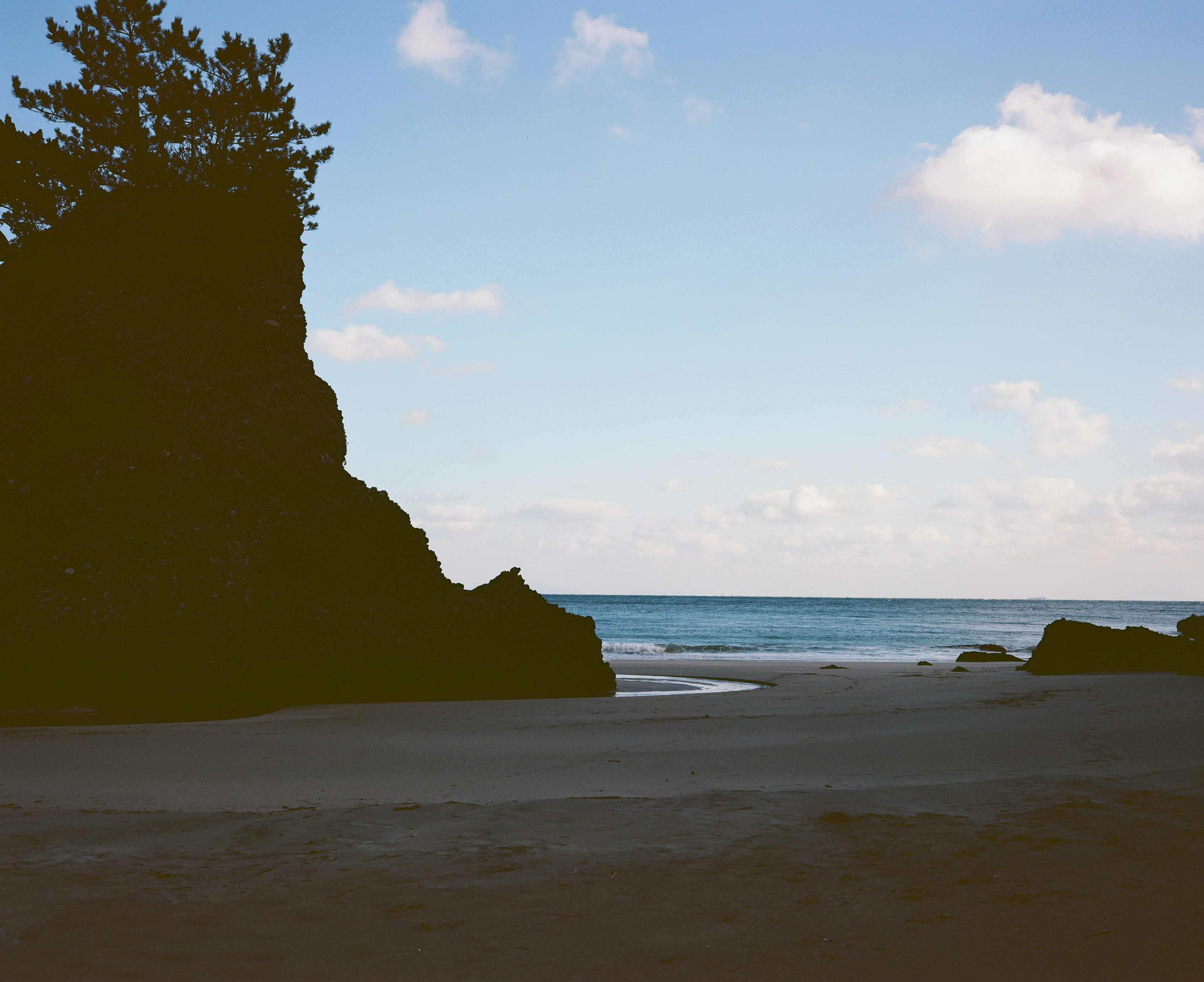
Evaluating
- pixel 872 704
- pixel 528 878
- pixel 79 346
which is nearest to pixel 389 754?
pixel 528 878

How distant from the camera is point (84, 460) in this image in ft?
40.2

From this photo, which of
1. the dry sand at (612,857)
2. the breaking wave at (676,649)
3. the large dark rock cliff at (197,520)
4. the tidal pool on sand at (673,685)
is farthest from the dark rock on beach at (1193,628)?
the breaking wave at (676,649)

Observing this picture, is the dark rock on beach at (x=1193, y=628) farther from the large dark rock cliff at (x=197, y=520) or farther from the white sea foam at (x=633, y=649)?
the white sea foam at (x=633, y=649)

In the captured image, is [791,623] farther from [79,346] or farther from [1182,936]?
[1182,936]

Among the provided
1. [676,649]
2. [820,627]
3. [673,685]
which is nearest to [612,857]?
[673,685]

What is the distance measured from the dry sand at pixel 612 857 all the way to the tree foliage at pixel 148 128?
1211 centimetres

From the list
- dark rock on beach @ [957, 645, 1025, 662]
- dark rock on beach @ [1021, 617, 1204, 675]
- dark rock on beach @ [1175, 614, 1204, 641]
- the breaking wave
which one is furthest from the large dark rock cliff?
the breaking wave

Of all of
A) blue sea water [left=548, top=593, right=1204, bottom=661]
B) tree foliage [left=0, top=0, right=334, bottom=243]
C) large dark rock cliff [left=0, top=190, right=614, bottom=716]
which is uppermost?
tree foliage [left=0, top=0, right=334, bottom=243]

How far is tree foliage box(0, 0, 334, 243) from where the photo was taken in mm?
15914

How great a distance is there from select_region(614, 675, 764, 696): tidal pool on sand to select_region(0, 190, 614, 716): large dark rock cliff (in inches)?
33.0

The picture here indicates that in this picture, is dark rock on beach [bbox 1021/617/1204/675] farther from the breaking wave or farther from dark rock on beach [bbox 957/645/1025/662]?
the breaking wave

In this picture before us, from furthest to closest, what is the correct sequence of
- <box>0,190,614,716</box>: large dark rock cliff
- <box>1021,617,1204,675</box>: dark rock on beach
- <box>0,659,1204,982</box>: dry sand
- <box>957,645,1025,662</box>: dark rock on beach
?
<box>957,645,1025,662</box>: dark rock on beach
<box>1021,617,1204,675</box>: dark rock on beach
<box>0,190,614,716</box>: large dark rock cliff
<box>0,659,1204,982</box>: dry sand

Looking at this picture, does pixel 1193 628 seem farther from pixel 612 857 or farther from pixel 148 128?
pixel 148 128

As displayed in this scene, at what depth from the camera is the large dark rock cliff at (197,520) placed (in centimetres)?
1096
